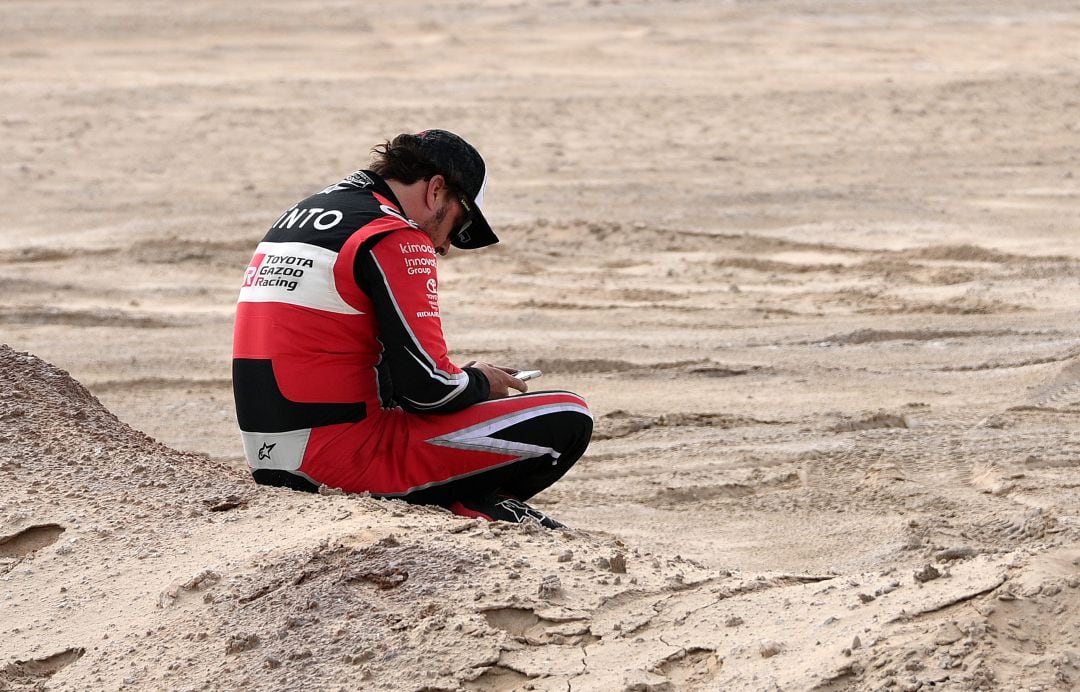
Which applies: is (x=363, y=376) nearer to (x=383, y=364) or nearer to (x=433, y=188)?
(x=383, y=364)

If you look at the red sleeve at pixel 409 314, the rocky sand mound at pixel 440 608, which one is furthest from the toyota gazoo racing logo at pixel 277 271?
the rocky sand mound at pixel 440 608

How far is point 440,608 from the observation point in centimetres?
295

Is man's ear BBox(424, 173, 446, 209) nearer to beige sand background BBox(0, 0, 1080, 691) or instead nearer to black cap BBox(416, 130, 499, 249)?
black cap BBox(416, 130, 499, 249)

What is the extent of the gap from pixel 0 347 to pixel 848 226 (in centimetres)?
607

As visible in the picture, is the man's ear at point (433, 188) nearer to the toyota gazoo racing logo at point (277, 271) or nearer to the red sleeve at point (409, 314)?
the red sleeve at point (409, 314)

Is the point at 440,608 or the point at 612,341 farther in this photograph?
the point at 612,341

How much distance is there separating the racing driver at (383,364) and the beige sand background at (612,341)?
23 cm

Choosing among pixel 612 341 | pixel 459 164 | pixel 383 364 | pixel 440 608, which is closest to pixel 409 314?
pixel 383 364

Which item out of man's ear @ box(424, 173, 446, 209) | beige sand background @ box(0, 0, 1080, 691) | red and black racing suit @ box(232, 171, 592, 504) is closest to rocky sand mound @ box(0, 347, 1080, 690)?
beige sand background @ box(0, 0, 1080, 691)

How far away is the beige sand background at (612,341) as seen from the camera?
9.43 ft

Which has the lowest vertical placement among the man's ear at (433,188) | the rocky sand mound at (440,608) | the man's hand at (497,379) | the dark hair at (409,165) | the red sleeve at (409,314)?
the rocky sand mound at (440,608)

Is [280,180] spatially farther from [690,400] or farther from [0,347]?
[0,347]

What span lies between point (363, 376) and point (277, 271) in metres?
0.39

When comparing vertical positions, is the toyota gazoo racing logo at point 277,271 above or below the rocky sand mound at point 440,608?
above
